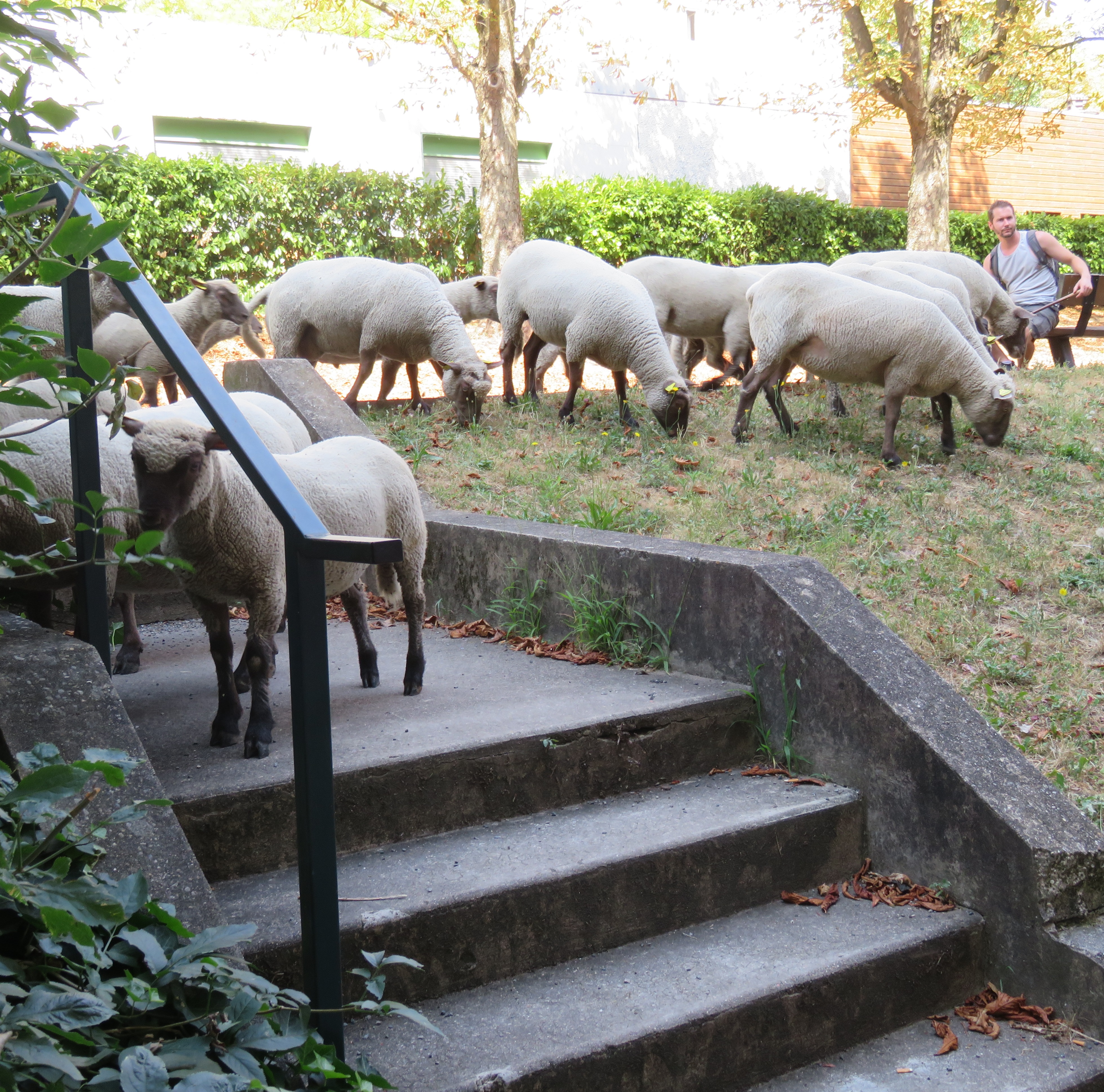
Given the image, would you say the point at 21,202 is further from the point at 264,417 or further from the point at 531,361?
the point at 531,361

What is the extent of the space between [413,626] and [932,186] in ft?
57.3

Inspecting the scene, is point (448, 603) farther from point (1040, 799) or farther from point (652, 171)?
point (652, 171)

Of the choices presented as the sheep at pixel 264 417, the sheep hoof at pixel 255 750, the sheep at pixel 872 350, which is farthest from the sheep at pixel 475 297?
the sheep hoof at pixel 255 750

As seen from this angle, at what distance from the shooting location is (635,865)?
9.66 ft

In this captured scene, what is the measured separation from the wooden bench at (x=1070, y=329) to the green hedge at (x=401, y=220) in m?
5.22

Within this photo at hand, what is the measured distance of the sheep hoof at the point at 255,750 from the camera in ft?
10.2

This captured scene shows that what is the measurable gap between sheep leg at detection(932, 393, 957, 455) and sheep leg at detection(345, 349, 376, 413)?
13.9 ft

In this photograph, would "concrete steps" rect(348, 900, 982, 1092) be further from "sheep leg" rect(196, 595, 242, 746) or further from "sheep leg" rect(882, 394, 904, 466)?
"sheep leg" rect(882, 394, 904, 466)

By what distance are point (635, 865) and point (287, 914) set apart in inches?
36.9

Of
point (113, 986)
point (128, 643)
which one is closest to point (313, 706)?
point (113, 986)

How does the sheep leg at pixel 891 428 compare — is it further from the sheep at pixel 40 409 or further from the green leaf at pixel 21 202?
the green leaf at pixel 21 202

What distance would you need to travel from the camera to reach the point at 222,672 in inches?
129

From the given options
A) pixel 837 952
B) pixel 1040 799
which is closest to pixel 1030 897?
pixel 1040 799

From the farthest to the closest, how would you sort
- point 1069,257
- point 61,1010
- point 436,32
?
point 436,32, point 1069,257, point 61,1010
